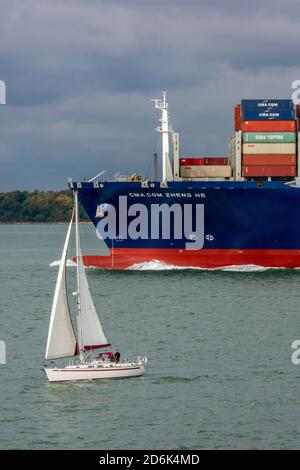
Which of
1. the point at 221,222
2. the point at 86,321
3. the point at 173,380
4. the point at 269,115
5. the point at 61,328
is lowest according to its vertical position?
the point at 173,380

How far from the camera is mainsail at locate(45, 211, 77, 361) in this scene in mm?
34781

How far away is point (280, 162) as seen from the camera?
228 ft

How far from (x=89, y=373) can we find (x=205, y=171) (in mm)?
38027

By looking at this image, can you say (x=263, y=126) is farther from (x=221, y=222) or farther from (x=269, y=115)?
(x=221, y=222)

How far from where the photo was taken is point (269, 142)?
69.8 metres

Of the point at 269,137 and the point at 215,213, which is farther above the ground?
the point at 269,137

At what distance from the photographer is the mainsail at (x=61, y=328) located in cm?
3478

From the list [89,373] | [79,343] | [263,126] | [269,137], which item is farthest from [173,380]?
[263,126]

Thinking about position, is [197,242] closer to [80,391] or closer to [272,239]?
[272,239]

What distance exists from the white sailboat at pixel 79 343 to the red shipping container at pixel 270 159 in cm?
3509

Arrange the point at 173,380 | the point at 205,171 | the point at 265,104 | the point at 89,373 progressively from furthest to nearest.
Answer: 1. the point at 205,171
2. the point at 265,104
3. the point at 173,380
4. the point at 89,373

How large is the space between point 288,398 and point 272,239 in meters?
35.1

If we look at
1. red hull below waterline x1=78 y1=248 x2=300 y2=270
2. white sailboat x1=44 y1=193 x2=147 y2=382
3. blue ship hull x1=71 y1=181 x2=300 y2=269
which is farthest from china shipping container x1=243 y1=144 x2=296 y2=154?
white sailboat x1=44 y1=193 x2=147 y2=382
